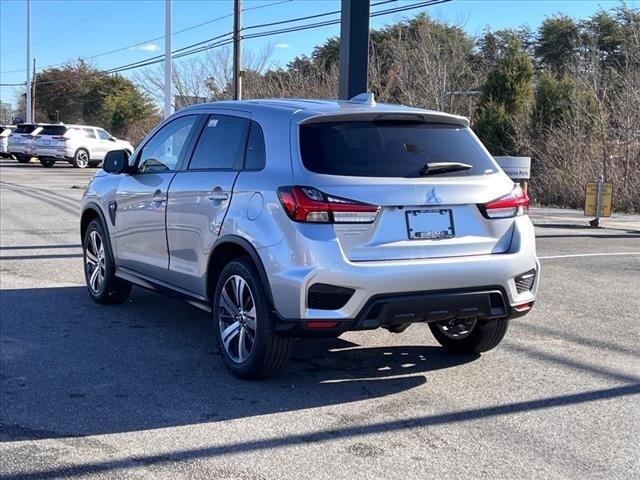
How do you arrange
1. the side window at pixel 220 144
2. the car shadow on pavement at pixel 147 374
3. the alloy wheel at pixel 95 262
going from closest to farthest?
the car shadow on pavement at pixel 147 374
the side window at pixel 220 144
the alloy wheel at pixel 95 262

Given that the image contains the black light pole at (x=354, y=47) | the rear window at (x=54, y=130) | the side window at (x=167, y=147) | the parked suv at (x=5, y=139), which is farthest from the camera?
the parked suv at (x=5, y=139)

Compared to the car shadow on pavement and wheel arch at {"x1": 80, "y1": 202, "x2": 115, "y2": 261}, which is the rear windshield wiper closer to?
the car shadow on pavement

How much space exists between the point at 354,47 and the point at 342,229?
267 inches

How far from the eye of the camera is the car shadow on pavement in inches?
180

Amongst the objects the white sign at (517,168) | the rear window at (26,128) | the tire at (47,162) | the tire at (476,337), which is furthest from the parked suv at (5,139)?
the tire at (476,337)

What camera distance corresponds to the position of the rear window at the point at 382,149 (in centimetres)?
484

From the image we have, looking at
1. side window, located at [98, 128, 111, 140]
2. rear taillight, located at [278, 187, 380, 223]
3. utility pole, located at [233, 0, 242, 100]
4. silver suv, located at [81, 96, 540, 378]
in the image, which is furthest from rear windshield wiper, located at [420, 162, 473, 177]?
side window, located at [98, 128, 111, 140]

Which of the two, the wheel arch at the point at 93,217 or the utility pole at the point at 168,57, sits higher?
the utility pole at the point at 168,57

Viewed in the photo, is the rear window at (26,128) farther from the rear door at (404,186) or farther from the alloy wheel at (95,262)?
the rear door at (404,186)

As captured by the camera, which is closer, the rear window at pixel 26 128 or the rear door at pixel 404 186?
the rear door at pixel 404 186

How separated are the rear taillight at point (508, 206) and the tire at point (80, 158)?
102ft

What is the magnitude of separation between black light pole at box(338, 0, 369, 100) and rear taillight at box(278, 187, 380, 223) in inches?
256

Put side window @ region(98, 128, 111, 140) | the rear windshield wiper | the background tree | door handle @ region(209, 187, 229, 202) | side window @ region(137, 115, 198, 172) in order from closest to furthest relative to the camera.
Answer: the rear windshield wiper → door handle @ region(209, 187, 229, 202) → side window @ region(137, 115, 198, 172) → side window @ region(98, 128, 111, 140) → the background tree

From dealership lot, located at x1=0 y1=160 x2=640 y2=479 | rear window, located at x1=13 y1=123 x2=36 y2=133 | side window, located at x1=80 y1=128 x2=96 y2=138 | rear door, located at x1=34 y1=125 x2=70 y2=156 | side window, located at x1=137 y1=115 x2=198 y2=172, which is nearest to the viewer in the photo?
dealership lot, located at x1=0 y1=160 x2=640 y2=479
